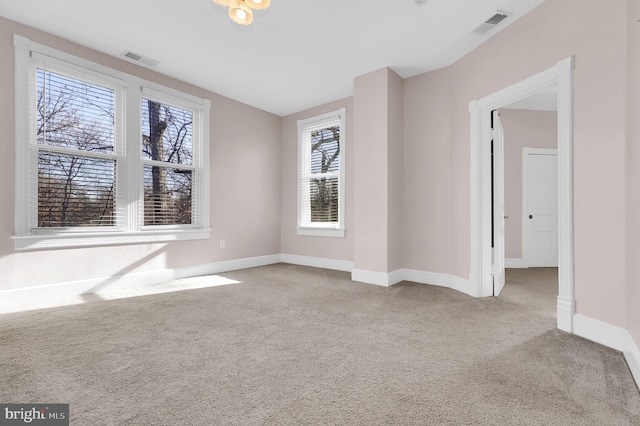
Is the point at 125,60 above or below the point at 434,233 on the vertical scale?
above

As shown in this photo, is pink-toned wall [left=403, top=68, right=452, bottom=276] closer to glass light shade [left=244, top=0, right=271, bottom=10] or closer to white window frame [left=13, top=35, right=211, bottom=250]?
glass light shade [left=244, top=0, right=271, bottom=10]

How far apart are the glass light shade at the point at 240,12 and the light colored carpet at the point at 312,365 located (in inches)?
92.5

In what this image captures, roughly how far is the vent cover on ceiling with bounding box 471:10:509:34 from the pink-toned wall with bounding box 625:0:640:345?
0.97m

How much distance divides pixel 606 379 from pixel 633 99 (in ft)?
5.58

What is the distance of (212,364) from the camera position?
184cm

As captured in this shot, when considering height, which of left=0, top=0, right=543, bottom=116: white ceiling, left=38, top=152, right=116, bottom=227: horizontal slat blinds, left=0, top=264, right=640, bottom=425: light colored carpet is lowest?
left=0, top=264, right=640, bottom=425: light colored carpet

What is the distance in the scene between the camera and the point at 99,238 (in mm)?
3504

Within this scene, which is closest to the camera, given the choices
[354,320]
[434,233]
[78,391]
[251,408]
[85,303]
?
[251,408]

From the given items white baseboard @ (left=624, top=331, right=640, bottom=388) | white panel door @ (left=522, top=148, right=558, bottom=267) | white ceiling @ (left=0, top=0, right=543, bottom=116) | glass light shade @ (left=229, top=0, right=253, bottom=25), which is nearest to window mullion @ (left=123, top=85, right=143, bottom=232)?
white ceiling @ (left=0, top=0, right=543, bottom=116)

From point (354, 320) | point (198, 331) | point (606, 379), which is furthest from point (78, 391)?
point (606, 379)

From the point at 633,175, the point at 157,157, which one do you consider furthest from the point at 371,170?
the point at 157,157

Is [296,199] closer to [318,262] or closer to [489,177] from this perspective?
[318,262]

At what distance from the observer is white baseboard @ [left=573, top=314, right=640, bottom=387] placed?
1764 millimetres

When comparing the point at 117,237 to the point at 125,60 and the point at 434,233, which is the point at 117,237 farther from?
the point at 434,233
